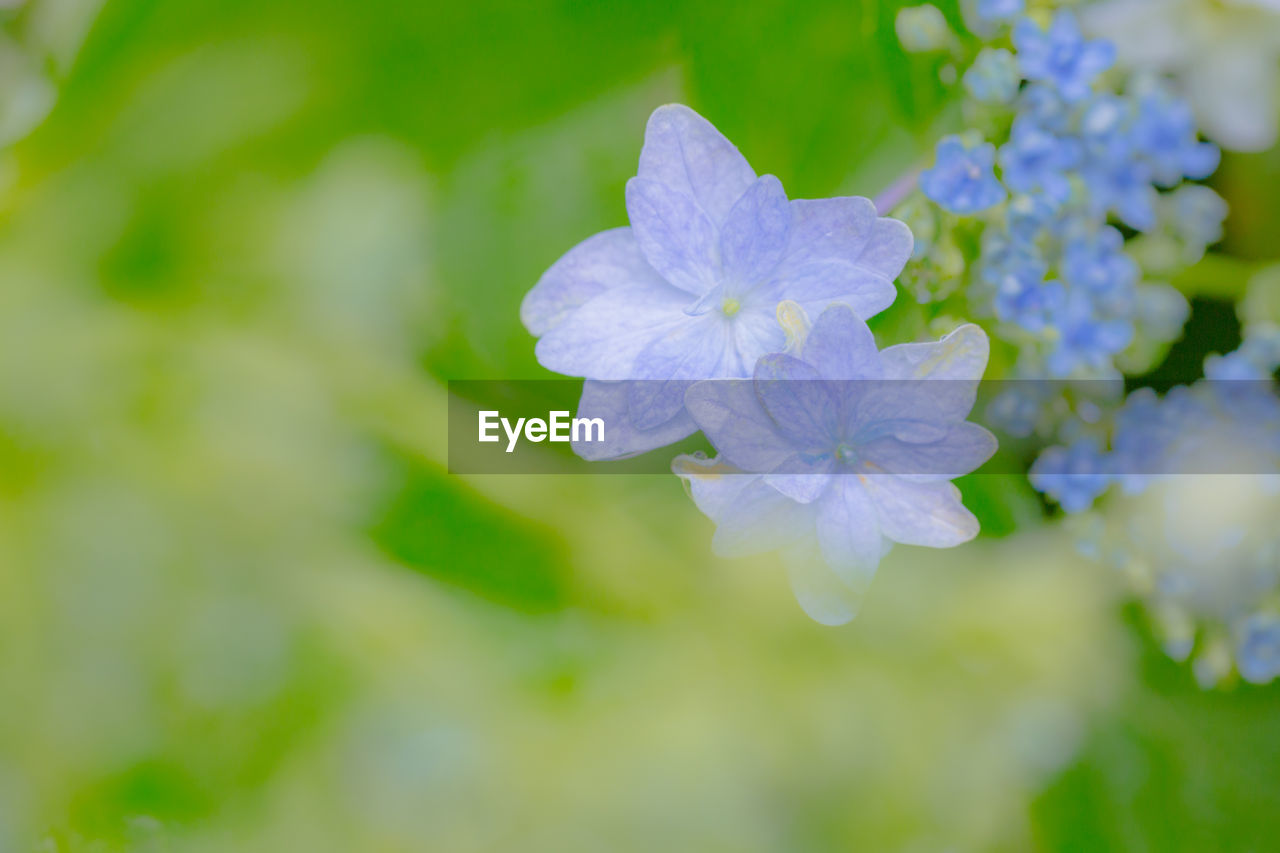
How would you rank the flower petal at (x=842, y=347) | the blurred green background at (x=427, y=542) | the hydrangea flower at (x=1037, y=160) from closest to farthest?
1. the flower petal at (x=842, y=347)
2. the hydrangea flower at (x=1037, y=160)
3. the blurred green background at (x=427, y=542)

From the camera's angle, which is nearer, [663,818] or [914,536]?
[914,536]

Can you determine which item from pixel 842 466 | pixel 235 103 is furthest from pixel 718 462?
pixel 235 103

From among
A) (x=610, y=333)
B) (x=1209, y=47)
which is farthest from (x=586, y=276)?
(x=1209, y=47)

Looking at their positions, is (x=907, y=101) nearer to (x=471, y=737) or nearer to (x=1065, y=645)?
(x=1065, y=645)

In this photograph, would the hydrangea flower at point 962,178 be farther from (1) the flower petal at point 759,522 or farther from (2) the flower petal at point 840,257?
(1) the flower petal at point 759,522

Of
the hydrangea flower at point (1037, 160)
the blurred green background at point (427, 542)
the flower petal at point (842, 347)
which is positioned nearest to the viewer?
the flower petal at point (842, 347)

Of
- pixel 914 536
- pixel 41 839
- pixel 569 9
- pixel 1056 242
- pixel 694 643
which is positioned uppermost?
pixel 569 9

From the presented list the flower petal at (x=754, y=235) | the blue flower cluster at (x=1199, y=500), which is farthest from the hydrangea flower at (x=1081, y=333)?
the flower petal at (x=754, y=235)

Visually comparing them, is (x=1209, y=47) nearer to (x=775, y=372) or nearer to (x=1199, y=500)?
(x=1199, y=500)
